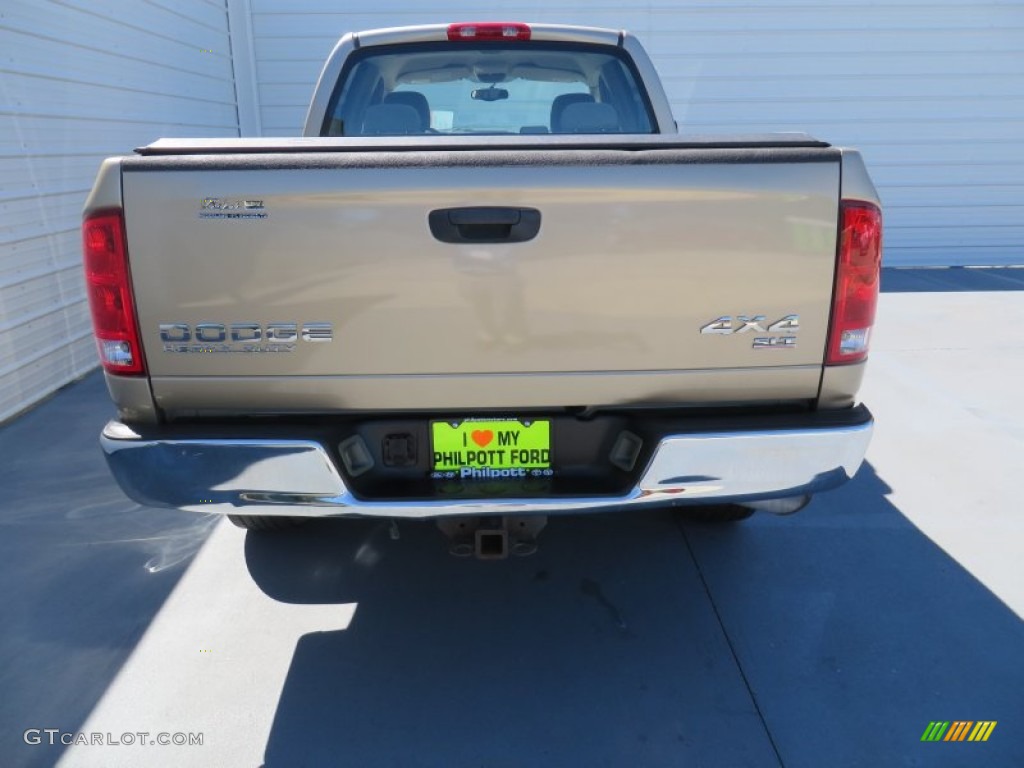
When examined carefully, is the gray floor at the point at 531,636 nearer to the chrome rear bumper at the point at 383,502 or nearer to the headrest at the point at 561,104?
the chrome rear bumper at the point at 383,502

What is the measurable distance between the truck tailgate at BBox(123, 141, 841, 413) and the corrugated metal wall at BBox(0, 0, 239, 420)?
3.32m

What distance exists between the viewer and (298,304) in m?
1.96

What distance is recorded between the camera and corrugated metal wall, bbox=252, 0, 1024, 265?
8.32m

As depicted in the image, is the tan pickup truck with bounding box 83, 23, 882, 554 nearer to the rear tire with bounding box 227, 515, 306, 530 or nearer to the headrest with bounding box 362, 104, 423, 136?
the rear tire with bounding box 227, 515, 306, 530

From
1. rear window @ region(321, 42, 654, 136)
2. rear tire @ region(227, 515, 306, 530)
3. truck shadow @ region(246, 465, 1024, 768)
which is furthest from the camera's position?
rear window @ region(321, 42, 654, 136)

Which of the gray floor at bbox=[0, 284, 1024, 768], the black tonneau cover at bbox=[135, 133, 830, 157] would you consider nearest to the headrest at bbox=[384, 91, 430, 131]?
the black tonneau cover at bbox=[135, 133, 830, 157]

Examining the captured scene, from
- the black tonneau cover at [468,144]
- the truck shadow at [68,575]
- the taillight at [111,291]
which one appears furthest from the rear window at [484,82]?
the truck shadow at [68,575]

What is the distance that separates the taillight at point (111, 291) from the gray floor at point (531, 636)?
1030mm

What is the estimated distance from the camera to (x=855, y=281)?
2.02 metres

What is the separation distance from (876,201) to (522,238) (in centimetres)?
93

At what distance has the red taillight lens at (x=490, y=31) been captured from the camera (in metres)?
3.24

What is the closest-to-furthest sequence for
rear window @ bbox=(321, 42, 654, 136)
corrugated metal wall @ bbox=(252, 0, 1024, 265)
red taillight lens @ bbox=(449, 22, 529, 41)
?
red taillight lens @ bbox=(449, 22, 529, 41) → rear window @ bbox=(321, 42, 654, 136) → corrugated metal wall @ bbox=(252, 0, 1024, 265)

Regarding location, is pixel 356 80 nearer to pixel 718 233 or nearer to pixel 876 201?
pixel 718 233

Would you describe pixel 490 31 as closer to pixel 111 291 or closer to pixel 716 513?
pixel 111 291
